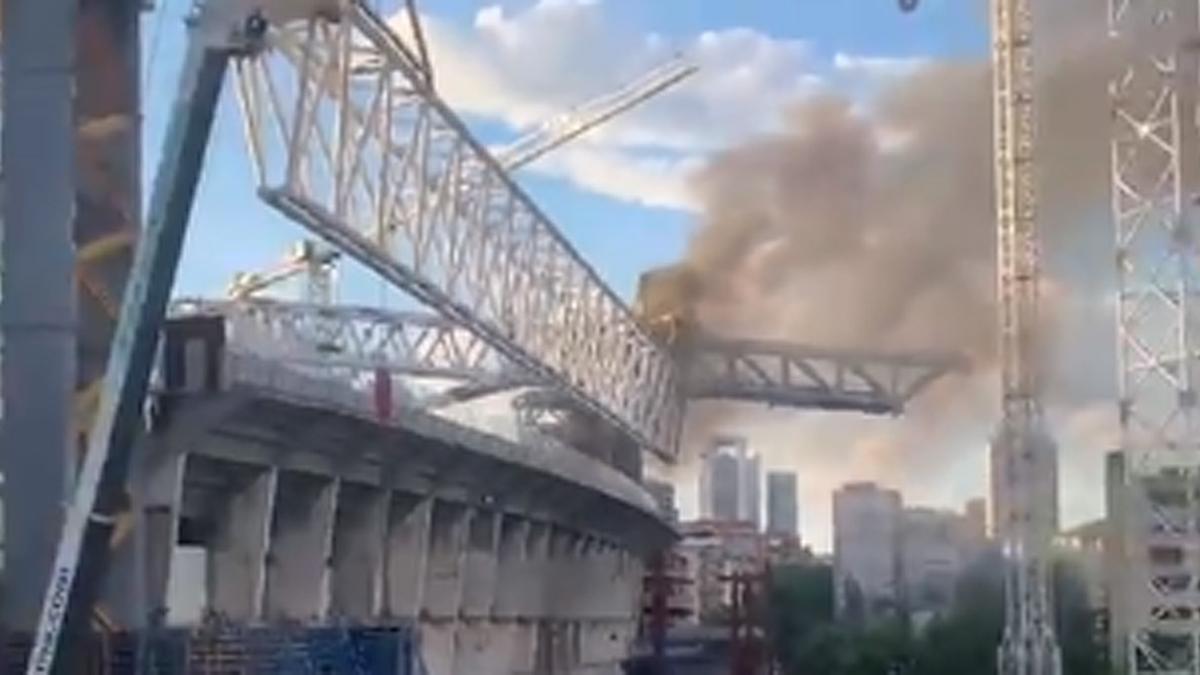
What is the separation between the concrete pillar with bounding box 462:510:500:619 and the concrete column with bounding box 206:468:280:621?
17.7 metres

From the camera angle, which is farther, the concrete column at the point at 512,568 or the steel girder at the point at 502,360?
the steel girder at the point at 502,360

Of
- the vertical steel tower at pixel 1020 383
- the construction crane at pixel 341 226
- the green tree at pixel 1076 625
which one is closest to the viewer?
the construction crane at pixel 341 226

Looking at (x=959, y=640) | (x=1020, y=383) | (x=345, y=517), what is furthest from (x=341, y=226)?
(x=959, y=640)

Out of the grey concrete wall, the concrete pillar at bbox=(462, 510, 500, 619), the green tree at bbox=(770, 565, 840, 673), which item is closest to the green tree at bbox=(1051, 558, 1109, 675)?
the green tree at bbox=(770, 565, 840, 673)

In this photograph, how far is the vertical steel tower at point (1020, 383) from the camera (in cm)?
6228

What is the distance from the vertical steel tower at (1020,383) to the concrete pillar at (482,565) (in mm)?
15836

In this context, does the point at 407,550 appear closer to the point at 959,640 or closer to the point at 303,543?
the point at 303,543

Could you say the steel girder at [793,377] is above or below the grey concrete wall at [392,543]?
above

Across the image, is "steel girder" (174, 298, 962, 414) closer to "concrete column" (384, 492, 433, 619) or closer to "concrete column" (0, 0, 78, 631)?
"concrete column" (384, 492, 433, 619)

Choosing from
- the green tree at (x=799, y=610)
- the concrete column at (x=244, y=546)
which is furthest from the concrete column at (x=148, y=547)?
the green tree at (x=799, y=610)

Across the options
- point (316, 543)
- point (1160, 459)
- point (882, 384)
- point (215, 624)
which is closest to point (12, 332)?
point (215, 624)

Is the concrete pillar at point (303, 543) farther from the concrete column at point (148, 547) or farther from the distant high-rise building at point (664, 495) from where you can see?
the distant high-rise building at point (664, 495)

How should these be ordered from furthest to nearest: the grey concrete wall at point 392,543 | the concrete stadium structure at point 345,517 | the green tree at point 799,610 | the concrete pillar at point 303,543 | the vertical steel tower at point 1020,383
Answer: the green tree at point 799,610, the vertical steel tower at point 1020,383, the concrete pillar at point 303,543, the grey concrete wall at point 392,543, the concrete stadium structure at point 345,517

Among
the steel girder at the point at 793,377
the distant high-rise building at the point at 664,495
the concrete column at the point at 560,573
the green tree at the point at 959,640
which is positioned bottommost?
the green tree at the point at 959,640
